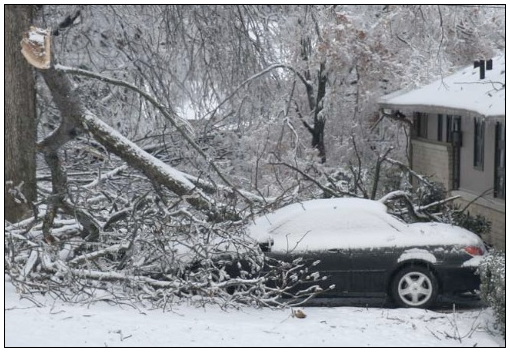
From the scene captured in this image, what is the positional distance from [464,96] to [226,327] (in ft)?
28.6

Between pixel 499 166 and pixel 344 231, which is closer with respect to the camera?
pixel 344 231

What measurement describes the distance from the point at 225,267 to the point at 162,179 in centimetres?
194

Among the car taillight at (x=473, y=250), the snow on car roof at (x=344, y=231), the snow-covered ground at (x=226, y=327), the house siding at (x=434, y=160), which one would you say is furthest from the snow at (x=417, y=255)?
the house siding at (x=434, y=160)

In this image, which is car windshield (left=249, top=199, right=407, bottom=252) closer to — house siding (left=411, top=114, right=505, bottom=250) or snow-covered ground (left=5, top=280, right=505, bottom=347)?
snow-covered ground (left=5, top=280, right=505, bottom=347)

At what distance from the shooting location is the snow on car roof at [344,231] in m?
11.7

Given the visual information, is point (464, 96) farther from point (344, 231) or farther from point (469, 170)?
point (344, 231)

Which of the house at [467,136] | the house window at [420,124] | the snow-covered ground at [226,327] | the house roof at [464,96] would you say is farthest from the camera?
the house window at [420,124]

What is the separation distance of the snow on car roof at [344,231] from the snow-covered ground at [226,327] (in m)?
1.66

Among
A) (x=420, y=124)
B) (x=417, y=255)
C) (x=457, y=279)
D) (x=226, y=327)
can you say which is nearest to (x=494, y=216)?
(x=457, y=279)

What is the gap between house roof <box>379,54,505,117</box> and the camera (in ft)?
45.4

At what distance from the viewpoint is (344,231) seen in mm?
11781

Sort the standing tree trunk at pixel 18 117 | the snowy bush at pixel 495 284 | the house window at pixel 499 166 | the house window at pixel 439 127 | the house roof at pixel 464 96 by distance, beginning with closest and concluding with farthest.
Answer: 1. the snowy bush at pixel 495 284
2. the standing tree trunk at pixel 18 117
3. the house roof at pixel 464 96
4. the house window at pixel 499 166
5. the house window at pixel 439 127

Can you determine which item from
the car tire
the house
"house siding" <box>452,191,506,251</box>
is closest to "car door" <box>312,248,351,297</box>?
the car tire

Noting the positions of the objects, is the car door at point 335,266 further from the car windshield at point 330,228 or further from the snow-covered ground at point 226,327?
the snow-covered ground at point 226,327
